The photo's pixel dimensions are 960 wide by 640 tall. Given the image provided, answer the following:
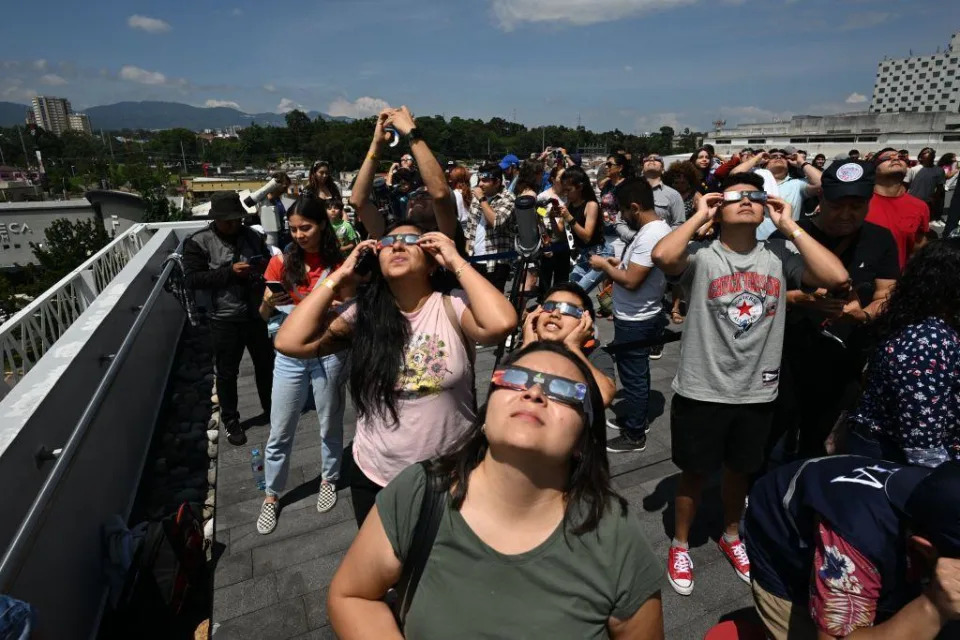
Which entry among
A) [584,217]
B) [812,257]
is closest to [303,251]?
[812,257]

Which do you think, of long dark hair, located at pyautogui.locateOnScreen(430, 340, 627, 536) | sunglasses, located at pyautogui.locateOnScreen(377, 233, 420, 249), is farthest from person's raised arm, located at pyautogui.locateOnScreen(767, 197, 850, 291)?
sunglasses, located at pyautogui.locateOnScreen(377, 233, 420, 249)

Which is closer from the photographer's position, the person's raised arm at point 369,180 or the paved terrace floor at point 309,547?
the paved terrace floor at point 309,547

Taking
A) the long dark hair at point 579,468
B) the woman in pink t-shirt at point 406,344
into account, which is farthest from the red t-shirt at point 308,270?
the long dark hair at point 579,468

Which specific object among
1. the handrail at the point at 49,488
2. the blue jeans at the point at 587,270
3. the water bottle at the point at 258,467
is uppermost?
the blue jeans at the point at 587,270

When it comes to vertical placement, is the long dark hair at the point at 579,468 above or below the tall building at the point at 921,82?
→ below

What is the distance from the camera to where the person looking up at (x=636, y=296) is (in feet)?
11.8

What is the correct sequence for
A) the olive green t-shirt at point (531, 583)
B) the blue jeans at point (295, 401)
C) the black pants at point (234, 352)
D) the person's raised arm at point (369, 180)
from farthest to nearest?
the black pants at point (234, 352) → the blue jeans at point (295, 401) → the person's raised arm at point (369, 180) → the olive green t-shirt at point (531, 583)

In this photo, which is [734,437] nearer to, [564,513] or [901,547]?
[901,547]

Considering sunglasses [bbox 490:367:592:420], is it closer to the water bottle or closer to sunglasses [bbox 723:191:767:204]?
sunglasses [bbox 723:191:767:204]

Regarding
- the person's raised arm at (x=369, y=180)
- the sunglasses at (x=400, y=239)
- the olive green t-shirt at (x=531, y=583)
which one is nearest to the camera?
the olive green t-shirt at (x=531, y=583)

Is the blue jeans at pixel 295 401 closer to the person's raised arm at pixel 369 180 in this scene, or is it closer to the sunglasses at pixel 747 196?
the person's raised arm at pixel 369 180

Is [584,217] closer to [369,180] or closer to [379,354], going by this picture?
[369,180]

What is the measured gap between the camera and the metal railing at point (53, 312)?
3621 mm

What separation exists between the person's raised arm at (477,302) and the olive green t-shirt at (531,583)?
83 centimetres
